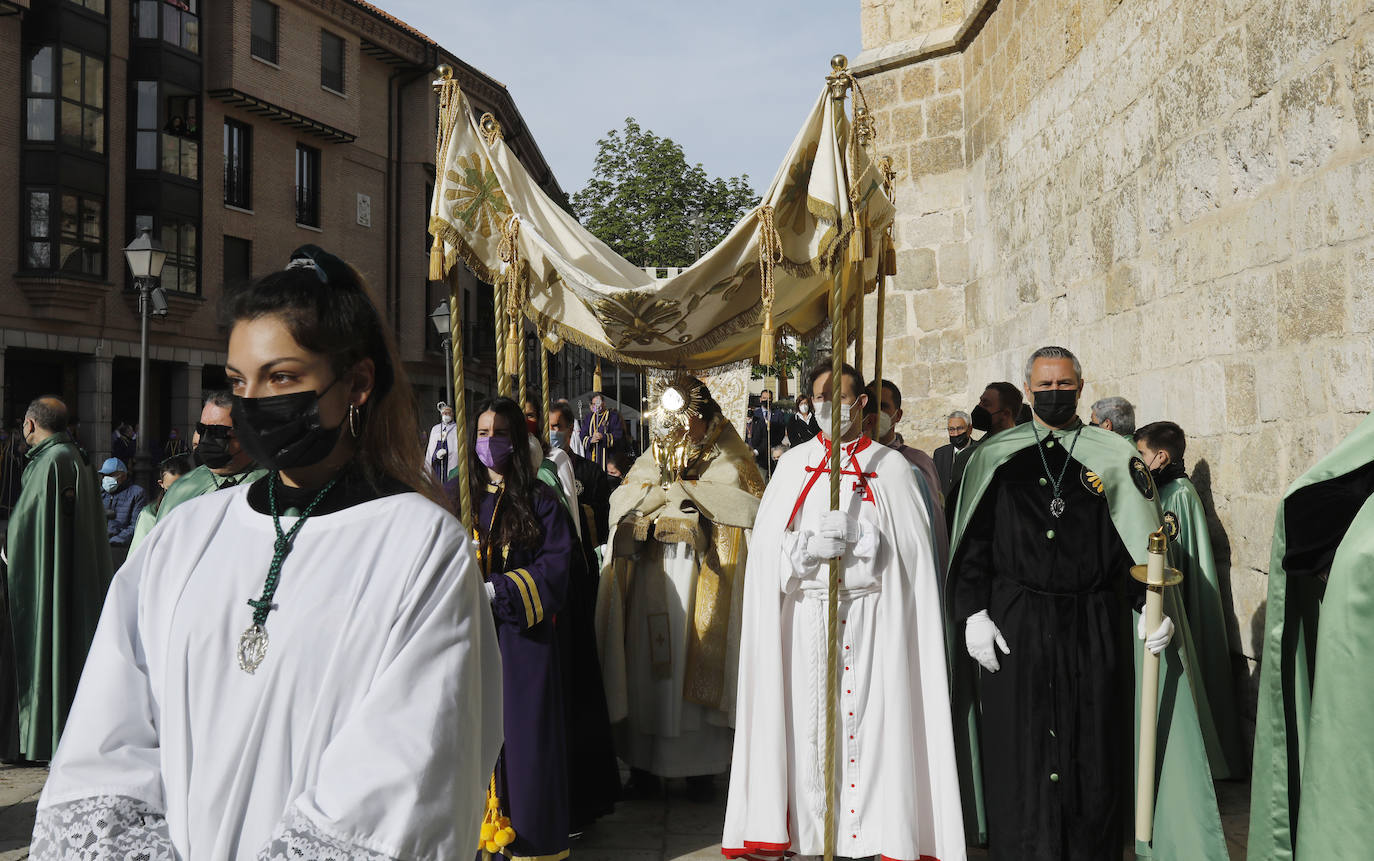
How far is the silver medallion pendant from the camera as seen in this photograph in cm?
183

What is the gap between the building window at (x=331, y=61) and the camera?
28.4 metres

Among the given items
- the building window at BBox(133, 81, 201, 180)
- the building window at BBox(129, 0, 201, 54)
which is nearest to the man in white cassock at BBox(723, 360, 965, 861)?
the building window at BBox(133, 81, 201, 180)

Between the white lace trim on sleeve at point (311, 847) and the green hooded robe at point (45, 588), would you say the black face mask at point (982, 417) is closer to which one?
the white lace trim on sleeve at point (311, 847)

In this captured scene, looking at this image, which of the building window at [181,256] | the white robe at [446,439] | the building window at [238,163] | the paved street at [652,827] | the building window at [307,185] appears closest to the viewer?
the paved street at [652,827]

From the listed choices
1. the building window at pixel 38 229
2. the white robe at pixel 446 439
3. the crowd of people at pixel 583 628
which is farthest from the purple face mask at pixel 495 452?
the building window at pixel 38 229

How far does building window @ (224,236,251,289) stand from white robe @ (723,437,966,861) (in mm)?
24120

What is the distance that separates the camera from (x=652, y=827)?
5285mm

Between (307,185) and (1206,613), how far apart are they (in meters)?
27.1

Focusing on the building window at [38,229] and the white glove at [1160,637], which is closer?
the white glove at [1160,637]

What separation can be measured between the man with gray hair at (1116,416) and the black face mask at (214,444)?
14.0ft

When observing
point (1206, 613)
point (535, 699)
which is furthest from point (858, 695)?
point (1206, 613)

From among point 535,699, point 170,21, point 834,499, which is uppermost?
point 170,21

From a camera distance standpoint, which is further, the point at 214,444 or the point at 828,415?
the point at 214,444

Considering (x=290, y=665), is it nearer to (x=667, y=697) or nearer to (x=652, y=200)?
(x=667, y=697)
